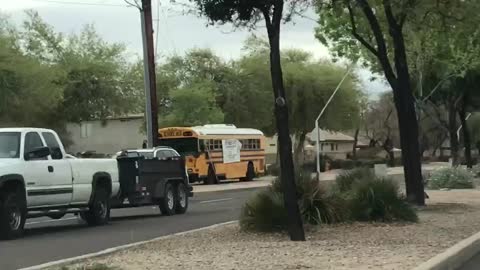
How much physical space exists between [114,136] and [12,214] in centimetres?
4878

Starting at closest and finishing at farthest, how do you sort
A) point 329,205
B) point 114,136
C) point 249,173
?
point 329,205 < point 249,173 < point 114,136

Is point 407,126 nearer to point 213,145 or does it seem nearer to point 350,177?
point 350,177

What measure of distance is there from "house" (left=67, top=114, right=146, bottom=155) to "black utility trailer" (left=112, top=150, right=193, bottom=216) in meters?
38.3

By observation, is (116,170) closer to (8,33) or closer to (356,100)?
(8,33)

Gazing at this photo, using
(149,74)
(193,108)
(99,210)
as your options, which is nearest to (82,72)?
(193,108)

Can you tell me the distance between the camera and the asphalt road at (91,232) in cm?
1320

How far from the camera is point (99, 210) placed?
18906mm

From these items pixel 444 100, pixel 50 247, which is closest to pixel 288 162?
pixel 50 247

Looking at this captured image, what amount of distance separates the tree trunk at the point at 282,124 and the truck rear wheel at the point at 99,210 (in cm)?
640

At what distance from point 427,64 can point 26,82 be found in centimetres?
1986

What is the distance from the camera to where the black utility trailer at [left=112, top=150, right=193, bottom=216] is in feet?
66.1

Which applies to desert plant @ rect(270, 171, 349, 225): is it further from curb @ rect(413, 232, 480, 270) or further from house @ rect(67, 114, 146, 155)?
house @ rect(67, 114, 146, 155)

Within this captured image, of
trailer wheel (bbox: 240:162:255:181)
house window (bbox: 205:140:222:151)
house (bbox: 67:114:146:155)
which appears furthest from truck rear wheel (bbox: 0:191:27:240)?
house (bbox: 67:114:146:155)

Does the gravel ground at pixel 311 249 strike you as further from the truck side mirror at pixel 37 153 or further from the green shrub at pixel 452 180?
the green shrub at pixel 452 180
